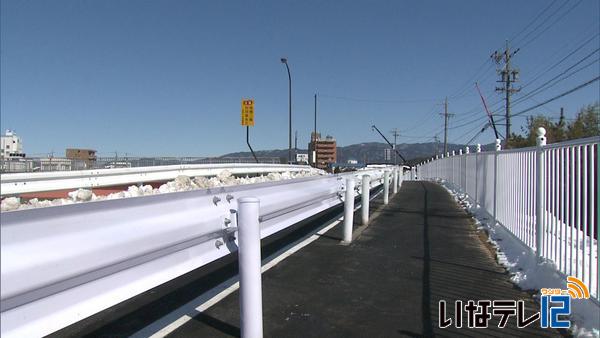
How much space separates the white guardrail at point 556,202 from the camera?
381 cm

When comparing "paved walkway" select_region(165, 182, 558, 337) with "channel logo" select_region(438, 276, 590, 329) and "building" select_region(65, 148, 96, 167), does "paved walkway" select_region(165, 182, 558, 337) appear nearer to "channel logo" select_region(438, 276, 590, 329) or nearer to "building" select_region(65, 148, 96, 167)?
"channel logo" select_region(438, 276, 590, 329)

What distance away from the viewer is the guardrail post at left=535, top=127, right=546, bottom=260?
16.8ft

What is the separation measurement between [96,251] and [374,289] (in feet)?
9.96

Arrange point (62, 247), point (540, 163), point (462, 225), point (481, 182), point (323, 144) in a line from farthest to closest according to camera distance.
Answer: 1. point (323, 144)
2. point (481, 182)
3. point (462, 225)
4. point (540, 163)
5. point (62, 247)

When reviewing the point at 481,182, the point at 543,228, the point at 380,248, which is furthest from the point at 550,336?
the point at 481,182

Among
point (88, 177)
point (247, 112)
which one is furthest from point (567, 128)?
point (88, 177)

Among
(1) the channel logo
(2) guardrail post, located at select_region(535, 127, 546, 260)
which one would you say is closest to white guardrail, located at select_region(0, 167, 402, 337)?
(1) the channel logo

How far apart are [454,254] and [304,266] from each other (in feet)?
7.20

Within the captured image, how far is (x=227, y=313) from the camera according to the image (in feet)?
12.8

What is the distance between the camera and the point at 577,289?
12.7 ft

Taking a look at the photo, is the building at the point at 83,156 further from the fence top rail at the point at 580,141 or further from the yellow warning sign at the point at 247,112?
the fence top rail at the point at 580,141

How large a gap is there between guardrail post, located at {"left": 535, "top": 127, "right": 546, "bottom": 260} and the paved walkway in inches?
20.9

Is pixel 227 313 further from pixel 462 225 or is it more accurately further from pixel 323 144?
pixel 323 144

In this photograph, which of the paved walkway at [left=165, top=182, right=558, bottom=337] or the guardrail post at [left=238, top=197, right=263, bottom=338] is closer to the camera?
the guardrail post at [left=238, top=197, right=263, bottom=338]
